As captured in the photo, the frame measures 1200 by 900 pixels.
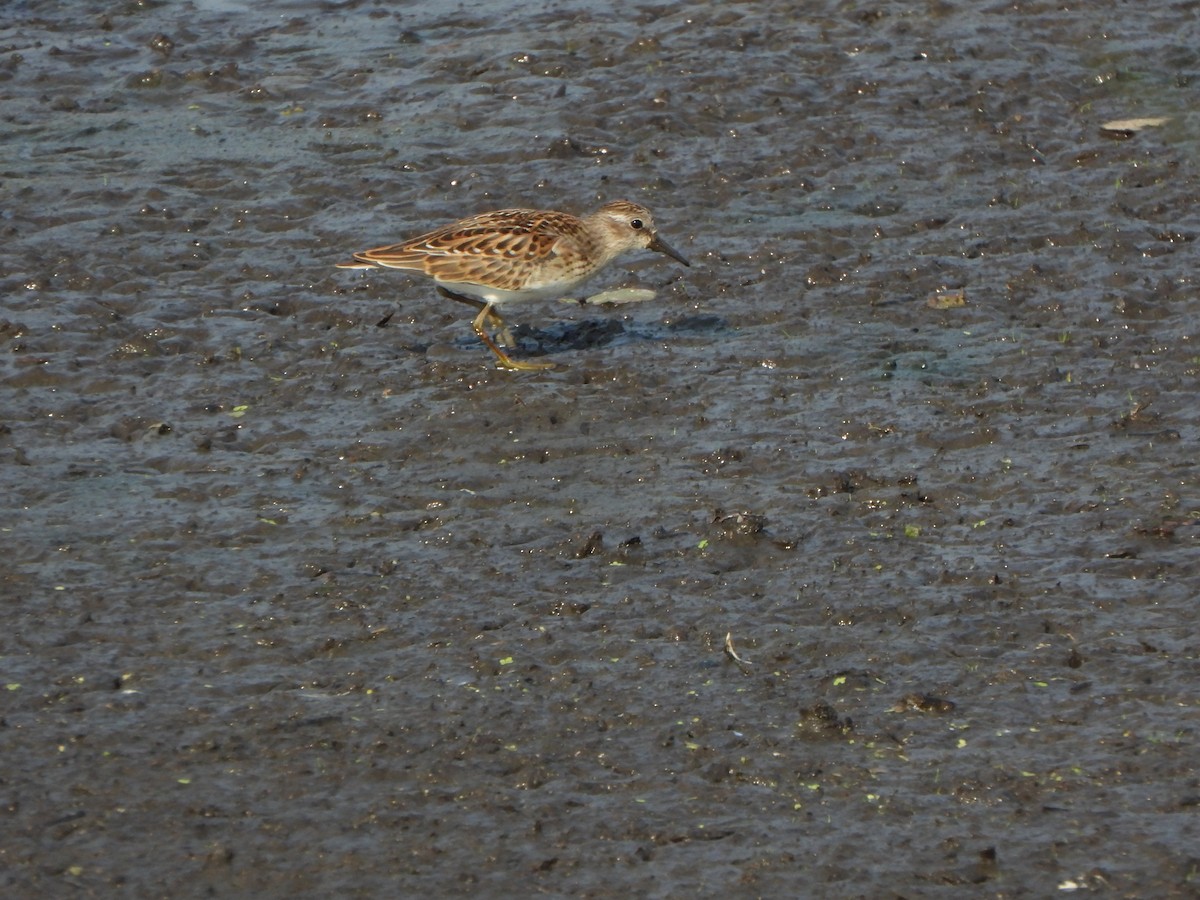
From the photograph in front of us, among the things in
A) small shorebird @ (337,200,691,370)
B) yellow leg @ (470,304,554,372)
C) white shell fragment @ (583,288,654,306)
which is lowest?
white shell fragment @ (583,288,654,306)

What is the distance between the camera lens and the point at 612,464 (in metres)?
8.19

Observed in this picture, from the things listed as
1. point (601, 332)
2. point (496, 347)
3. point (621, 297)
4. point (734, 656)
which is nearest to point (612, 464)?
point (496, 347)

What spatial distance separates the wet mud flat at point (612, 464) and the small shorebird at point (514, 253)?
0.92 feet

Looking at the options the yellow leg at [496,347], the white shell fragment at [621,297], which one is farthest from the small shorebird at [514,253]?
the white shell fragment at [621,297]

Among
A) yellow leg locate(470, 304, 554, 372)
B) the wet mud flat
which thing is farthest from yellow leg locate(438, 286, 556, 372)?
the wet mud flat

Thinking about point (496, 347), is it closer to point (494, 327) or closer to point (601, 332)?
point (494, 327)

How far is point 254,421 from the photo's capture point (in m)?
8.49

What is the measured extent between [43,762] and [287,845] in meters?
0.94

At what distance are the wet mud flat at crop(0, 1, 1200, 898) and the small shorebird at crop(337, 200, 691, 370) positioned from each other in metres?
0.28

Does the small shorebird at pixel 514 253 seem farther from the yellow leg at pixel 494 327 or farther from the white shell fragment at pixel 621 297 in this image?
the white shell fragment at pixel 621 297

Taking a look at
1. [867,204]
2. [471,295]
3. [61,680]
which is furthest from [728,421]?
[61,680]

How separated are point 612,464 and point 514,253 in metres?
1.67

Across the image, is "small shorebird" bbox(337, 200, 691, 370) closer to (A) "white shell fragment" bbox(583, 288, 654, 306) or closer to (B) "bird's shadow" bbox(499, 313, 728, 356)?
(B) "bird's shadow" bbox(499, 313, 728, 356)

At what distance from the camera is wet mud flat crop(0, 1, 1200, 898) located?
5.77 metres
